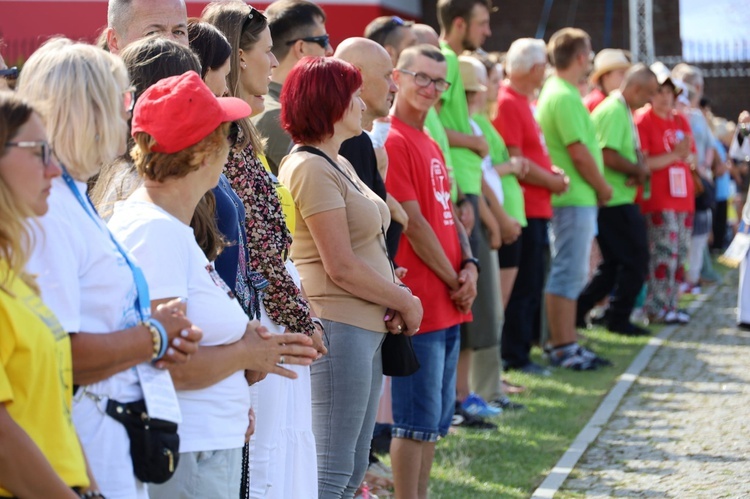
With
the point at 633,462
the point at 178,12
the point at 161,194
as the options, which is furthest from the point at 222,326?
the point at 633,462

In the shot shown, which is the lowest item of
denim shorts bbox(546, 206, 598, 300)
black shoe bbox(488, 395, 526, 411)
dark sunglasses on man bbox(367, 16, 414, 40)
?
black shoe bbox(488, 395, 526, 411)

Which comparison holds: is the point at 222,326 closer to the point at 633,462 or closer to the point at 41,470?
the point at 41,470

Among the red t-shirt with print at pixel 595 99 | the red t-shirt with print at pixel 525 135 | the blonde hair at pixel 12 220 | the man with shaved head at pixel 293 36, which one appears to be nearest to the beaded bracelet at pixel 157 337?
the blonde hair at pixel 12 220

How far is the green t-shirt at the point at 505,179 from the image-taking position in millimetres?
8109

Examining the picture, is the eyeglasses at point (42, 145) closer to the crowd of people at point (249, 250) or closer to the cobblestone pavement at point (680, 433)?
the crowd of people at point (249, 250)

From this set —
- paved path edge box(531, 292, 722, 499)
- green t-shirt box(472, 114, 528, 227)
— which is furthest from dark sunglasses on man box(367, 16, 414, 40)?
paved path edge box(531, 292, 722, 499)

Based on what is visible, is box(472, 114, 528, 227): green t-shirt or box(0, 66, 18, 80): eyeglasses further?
box(472, 114, 528, 227): green t-shirt

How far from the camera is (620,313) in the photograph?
427 inches

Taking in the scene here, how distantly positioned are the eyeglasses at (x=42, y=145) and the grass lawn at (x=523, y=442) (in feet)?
11.5

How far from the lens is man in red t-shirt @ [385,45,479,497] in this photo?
16.4 feet

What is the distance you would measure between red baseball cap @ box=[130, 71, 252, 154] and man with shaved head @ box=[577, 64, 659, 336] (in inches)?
304

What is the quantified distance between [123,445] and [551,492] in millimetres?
3390

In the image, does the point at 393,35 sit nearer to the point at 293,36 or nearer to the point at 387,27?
the point at 387,27

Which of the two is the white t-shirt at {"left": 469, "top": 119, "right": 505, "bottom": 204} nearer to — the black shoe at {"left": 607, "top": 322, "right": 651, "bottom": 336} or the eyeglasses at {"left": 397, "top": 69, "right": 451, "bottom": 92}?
the eyeglasses at {"left": 397, "top": 69, "right": 451, "bottom": 92}
